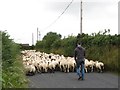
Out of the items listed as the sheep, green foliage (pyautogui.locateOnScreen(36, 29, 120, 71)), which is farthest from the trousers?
green foliage (pyautogui.locateOnScreen(36, 29, 120, 71))

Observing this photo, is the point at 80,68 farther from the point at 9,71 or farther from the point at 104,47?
the point at 104,47

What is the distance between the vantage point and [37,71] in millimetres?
26781

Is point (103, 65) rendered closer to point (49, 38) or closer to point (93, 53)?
point (93, 53)

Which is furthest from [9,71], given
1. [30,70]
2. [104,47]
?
[104,47]

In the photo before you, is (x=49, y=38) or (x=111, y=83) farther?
(x=49, y=38)

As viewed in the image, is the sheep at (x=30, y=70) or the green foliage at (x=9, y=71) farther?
the sheep at (x=30, y=70)

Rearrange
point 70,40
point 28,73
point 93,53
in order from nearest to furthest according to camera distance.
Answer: point 28,73 → point 93,53 → point 70,40

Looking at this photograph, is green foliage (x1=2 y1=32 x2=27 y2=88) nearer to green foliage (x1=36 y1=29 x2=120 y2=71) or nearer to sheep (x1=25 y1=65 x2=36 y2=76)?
sheep (x1=25 y1=65 x2=36 y2=76)

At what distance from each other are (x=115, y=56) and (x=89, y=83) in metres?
8.30

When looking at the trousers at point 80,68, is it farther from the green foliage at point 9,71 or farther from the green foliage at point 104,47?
the green foliage at point 104,47

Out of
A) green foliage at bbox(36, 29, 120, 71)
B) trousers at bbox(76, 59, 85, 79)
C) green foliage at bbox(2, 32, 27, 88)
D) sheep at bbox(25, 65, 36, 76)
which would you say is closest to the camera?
green foliage at bbox(2, 32, 27, 88)

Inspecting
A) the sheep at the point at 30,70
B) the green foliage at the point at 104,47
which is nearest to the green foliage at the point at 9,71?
the sheep at the point at 30,70

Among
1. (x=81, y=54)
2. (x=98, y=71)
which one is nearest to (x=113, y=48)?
(x=98, y=71)

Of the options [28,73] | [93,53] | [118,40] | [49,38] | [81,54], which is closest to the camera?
[81,54]
